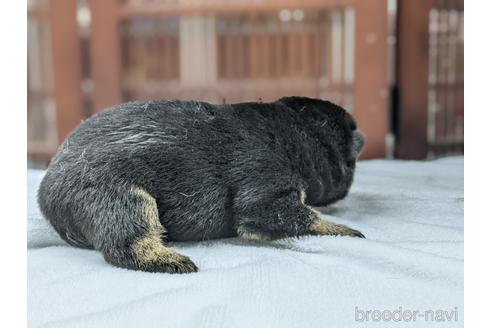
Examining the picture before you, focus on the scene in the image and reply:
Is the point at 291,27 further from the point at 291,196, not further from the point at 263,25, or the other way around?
the point at 291,196

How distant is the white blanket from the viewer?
626mm

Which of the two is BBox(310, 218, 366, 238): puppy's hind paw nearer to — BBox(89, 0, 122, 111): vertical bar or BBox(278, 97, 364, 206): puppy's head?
BBox(278, 97, 364, 206): puppy's head

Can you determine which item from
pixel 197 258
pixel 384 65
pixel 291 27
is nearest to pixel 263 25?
pixel 291 27

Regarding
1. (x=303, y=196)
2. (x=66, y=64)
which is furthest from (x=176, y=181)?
(x=66, y=64)

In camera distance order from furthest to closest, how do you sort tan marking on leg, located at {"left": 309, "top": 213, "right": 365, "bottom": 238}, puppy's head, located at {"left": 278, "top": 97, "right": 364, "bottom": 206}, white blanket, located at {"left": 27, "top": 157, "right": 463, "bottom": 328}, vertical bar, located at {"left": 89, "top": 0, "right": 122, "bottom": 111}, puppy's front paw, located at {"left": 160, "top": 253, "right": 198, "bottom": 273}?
vertical bar, located at {"left": 89, "top": 0, "right": 122, "bottom": 111}, puppy's head, located at {"left": 278, "top": 97, "right": 364, "bottom": 206}, tan marking on leg, located at {"left": 309, "top": 213, "right": 365, "bottom": 238}, puppy's front paw, located at {"left": 160, "top": 253, "right": 198, "bottom": 273}, white blanket, located at {"left": 27, "top": 157, "right": 463, "bottom": 328}

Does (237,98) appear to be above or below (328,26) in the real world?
below

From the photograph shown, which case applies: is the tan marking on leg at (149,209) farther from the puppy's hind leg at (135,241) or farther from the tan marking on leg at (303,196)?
the tan marking on leg at (303,196)

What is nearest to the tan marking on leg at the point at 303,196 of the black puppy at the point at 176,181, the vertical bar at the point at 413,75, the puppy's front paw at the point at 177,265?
the black puppy at the point at 176,181

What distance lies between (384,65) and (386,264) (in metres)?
0.65

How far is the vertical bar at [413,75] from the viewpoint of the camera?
3.94 ft

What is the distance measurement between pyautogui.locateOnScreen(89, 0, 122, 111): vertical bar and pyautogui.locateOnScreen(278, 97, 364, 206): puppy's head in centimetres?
Answer: 37

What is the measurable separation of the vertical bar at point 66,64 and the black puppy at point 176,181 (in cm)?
17

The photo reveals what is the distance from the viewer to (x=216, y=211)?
34.8 inches

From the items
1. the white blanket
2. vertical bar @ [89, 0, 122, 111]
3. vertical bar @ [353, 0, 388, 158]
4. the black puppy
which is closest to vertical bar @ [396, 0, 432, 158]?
vertical bar @ [353, 0, 388, 158]
